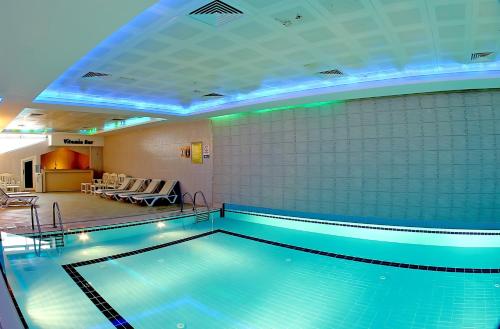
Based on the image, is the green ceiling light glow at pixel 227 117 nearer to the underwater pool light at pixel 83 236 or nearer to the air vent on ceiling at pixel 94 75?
the air vent on ceiling at pixel 94 75

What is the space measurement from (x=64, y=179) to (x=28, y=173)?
184 cm

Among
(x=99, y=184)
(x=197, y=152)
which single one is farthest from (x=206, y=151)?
(x=99, y=184)

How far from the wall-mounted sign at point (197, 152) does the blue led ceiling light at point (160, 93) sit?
5.80 ft

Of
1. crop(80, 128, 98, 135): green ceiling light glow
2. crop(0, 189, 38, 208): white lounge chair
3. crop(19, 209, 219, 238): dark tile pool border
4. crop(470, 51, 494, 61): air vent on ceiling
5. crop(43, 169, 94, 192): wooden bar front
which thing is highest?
crop(80, 128, 98, 135): green ceiling light glow

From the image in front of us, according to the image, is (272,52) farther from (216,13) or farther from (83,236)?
(83,236)

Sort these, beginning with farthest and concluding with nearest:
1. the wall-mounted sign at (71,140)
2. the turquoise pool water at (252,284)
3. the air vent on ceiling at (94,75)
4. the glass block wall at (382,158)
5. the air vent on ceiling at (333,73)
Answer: the wall-mounted sign at (71,140) < the glass block wall at (382,158) < the air vent on ceiling at (333,73) < the air vent on ceiling at (94,75) < the turquoise pool water at (252,284)

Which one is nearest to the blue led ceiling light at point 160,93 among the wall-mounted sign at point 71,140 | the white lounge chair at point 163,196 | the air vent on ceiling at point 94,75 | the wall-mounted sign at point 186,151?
the air vent on ceiling at point 94,75

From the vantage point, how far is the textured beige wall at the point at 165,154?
10.6 m

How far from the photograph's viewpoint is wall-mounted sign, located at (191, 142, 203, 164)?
10617 millimetres

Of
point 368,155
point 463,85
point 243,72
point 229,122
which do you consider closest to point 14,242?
point 243,72

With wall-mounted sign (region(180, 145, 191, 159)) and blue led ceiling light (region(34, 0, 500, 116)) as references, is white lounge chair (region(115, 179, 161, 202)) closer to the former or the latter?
wall-mounted sign (region(180, 145, 191, 159))

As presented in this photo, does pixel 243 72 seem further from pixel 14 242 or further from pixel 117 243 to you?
pixel 14 242

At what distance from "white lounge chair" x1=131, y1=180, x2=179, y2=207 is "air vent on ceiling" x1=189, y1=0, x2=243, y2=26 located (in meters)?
7.84

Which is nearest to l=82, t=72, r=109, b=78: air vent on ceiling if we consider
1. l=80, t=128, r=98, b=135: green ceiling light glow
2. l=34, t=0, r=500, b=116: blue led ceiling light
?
l=34, t=0, r=500, b=116: blue led ceiling light
